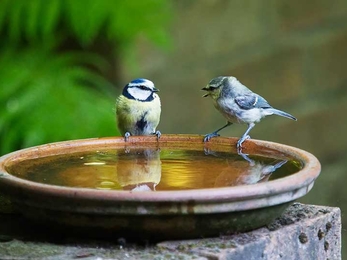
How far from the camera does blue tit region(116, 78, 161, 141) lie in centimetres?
299

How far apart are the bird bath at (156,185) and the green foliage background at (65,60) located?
53.6 inches

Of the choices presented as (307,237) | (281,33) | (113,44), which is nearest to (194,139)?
(307,237)

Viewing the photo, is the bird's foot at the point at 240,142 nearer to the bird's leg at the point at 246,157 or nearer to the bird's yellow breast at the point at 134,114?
the bird's leg at the point at 246,157

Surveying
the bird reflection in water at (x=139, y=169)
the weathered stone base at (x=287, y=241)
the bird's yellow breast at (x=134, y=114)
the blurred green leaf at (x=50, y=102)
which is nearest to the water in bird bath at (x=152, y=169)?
the bird reflection in water at (x=139, y=169)

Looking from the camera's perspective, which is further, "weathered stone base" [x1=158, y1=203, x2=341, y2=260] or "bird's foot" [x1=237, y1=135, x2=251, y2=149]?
"bird's foot" [x1=237, y1=135, x2=251, y2=149]

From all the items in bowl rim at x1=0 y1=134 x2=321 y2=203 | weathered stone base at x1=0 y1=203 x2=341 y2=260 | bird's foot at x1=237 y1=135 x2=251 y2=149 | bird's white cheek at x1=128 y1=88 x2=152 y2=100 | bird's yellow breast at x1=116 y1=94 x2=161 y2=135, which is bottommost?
weathered stone base at x1=0 y1=203 x2=341 y2=260

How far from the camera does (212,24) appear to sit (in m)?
4.71

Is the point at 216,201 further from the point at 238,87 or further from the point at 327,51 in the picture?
the point at 327,51

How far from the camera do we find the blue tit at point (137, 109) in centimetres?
299

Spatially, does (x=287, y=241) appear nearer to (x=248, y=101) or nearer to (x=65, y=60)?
(x=248, y=101)

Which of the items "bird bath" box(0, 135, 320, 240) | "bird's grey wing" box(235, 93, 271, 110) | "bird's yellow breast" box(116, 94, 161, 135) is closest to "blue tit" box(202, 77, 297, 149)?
"bird's grey wing" box(235, 93, 271, 110)

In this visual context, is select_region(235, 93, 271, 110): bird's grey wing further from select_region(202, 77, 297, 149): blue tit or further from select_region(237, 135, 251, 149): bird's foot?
select_region(237, 135, 251, 149): bird's foot

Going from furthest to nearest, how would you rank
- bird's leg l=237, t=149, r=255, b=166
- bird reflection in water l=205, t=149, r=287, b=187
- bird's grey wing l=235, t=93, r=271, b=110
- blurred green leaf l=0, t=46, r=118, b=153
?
blurred green leaf l=0, t=46, r=118, b=153 < bird's grey wing l=235, t=93, r=271, b=110 < bird's leg l=237, t=149, r=255, b=166 < bird reflection in water l=205, t=149, r=287, b=187

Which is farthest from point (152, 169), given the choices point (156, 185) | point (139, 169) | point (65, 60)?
point (65, 60)
